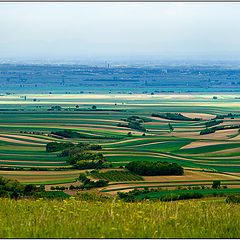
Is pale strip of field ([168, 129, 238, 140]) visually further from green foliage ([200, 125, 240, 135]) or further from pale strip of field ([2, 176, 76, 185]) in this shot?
pale strip of field ([2, 176, 76, 185])

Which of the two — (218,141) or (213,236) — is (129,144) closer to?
(218,141)

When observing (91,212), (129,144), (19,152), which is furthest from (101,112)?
(91,212)

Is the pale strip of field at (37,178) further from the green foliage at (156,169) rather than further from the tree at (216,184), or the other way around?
the tree at (216,184)

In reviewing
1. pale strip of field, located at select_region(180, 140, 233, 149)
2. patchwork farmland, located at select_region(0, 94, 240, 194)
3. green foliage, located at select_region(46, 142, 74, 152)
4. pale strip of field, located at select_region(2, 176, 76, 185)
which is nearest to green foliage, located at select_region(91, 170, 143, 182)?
patchwork farmland, located at select_region(0, 94, 240, 194)

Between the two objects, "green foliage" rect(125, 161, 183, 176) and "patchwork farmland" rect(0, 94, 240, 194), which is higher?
"green foliage" rect(125, 161, 183, 176)

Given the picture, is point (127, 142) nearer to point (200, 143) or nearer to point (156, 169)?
point (200, 143)

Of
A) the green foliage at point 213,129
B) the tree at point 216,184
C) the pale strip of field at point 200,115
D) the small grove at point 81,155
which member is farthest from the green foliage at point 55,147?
the pale strip of field at point 200,115
